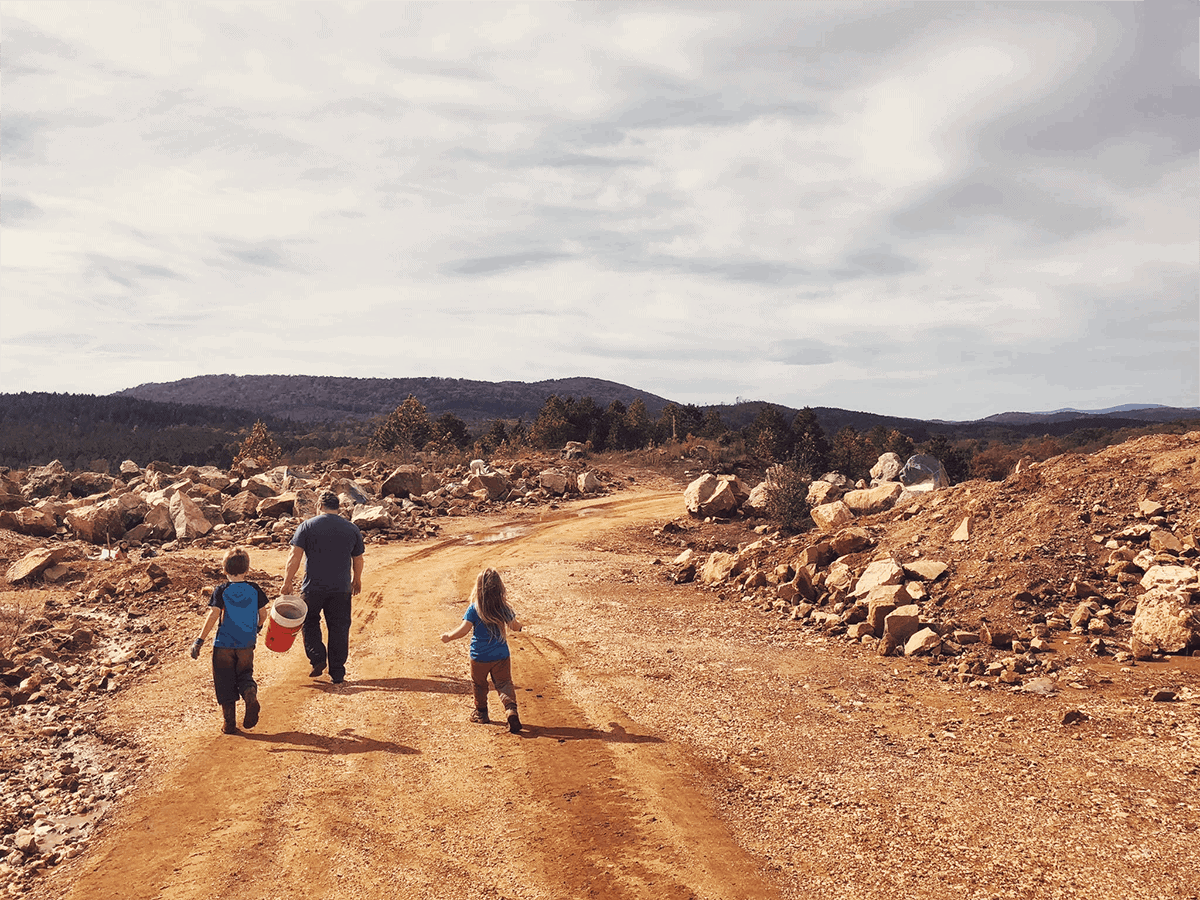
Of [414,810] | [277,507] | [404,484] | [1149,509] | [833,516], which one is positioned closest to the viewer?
[414,810]

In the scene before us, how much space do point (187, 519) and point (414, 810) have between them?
1880cm

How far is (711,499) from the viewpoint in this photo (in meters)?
23.8

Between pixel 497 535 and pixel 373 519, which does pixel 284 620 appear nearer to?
pixel 497 535

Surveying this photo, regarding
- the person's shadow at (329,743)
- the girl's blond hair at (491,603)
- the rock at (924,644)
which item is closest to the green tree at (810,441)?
the rock at (924,644)

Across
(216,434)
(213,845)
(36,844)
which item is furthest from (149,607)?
(216,434)

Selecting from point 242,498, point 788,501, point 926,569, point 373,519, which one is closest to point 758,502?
point 788,501

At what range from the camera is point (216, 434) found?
114125 millimetres

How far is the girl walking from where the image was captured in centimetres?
752

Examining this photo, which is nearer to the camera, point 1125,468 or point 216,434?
point 1125,468

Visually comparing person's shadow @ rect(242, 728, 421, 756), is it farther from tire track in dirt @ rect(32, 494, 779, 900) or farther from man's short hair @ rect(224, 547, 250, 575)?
man's short hair @ rect(224, 547, 250, 575)

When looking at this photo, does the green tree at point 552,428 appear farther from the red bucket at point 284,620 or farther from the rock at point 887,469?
the red bucket at point 284,620

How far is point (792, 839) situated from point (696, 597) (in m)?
9.24

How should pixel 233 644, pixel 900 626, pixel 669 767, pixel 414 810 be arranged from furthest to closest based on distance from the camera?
1. pixel 900 626
2. pixel 233 644
3. pixel 669 767
4. pixel 414 810

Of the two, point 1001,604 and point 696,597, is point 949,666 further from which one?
point 696,597
